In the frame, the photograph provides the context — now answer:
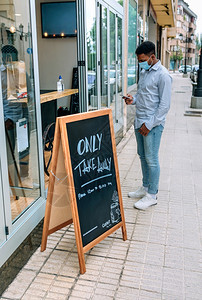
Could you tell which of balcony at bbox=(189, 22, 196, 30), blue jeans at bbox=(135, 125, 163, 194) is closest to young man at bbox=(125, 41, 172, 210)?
blue jeans at bbox=(135, 125, 163, 194)

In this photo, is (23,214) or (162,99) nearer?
(23,214)

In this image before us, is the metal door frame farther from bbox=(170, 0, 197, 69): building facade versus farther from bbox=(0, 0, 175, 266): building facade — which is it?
bbox=(170, 0, 197, 69): building facade

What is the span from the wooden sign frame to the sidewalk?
0.18 metres

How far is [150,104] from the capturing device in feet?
11.7

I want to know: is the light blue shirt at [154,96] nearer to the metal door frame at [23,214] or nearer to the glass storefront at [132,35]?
the metal door frame at [23,214]

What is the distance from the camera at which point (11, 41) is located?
283cm

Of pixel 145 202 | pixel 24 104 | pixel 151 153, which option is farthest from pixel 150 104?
pixel 24 104

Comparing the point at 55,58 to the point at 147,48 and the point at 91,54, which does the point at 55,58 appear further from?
the point at 147,48

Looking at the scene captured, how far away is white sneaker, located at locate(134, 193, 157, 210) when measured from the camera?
3857 millimetres

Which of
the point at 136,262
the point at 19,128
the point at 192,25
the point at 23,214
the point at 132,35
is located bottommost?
the point at 136,262

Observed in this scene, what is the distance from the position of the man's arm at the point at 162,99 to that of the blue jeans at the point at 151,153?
0.11 m

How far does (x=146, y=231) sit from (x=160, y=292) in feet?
3.08

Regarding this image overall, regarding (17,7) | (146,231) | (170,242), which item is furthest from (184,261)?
(17,7)

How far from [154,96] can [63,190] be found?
4.88 feet
